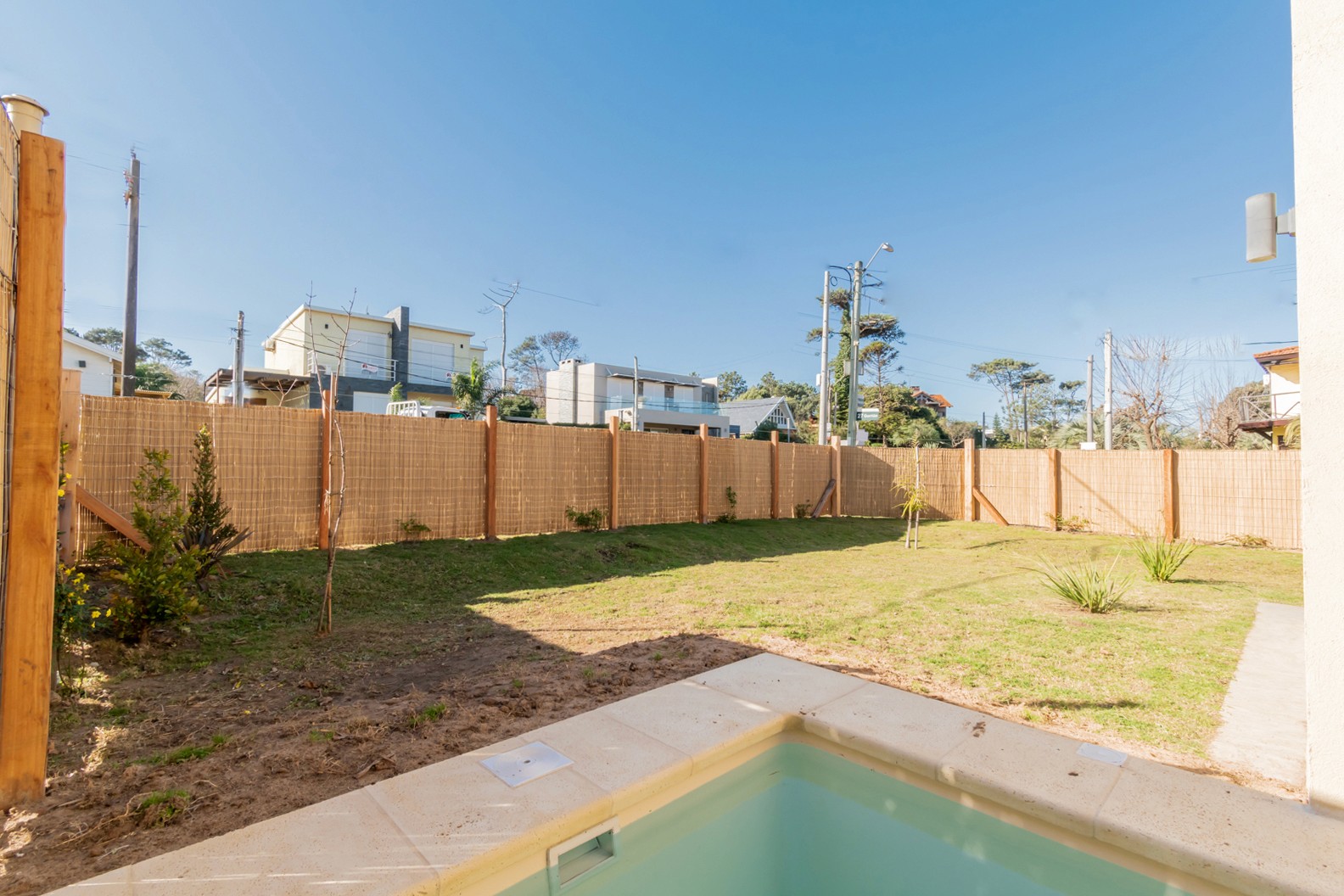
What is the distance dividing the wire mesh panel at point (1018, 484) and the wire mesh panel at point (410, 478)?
10.6 metres

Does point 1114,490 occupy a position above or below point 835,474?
below

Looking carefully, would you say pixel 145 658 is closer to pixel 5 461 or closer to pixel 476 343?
pixel 5 461

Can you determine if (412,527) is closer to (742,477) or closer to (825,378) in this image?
(742,477)

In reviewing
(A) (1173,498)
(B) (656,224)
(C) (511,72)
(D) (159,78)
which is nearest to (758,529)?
(A) (1173,498)

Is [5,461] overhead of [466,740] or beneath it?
overhead

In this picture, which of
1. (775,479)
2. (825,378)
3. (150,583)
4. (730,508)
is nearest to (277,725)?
(150,583)

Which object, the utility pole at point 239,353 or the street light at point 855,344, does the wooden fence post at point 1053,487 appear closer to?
the street light at point 855,344

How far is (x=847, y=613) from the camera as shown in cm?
537

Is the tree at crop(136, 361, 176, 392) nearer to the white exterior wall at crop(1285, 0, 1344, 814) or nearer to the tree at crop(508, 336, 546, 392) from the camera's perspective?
the tree at crop(508, 336, 546, 392)

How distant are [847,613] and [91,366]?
2279 centimetres

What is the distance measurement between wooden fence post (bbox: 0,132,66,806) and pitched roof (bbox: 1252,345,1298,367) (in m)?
21.2

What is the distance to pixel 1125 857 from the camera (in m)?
2.02

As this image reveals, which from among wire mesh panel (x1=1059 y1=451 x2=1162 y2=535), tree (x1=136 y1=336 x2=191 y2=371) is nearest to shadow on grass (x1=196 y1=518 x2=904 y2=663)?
wire mesh panel (x1=1059 y1=451 x2=1162 y2=535)

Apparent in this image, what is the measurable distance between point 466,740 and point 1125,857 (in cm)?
258
